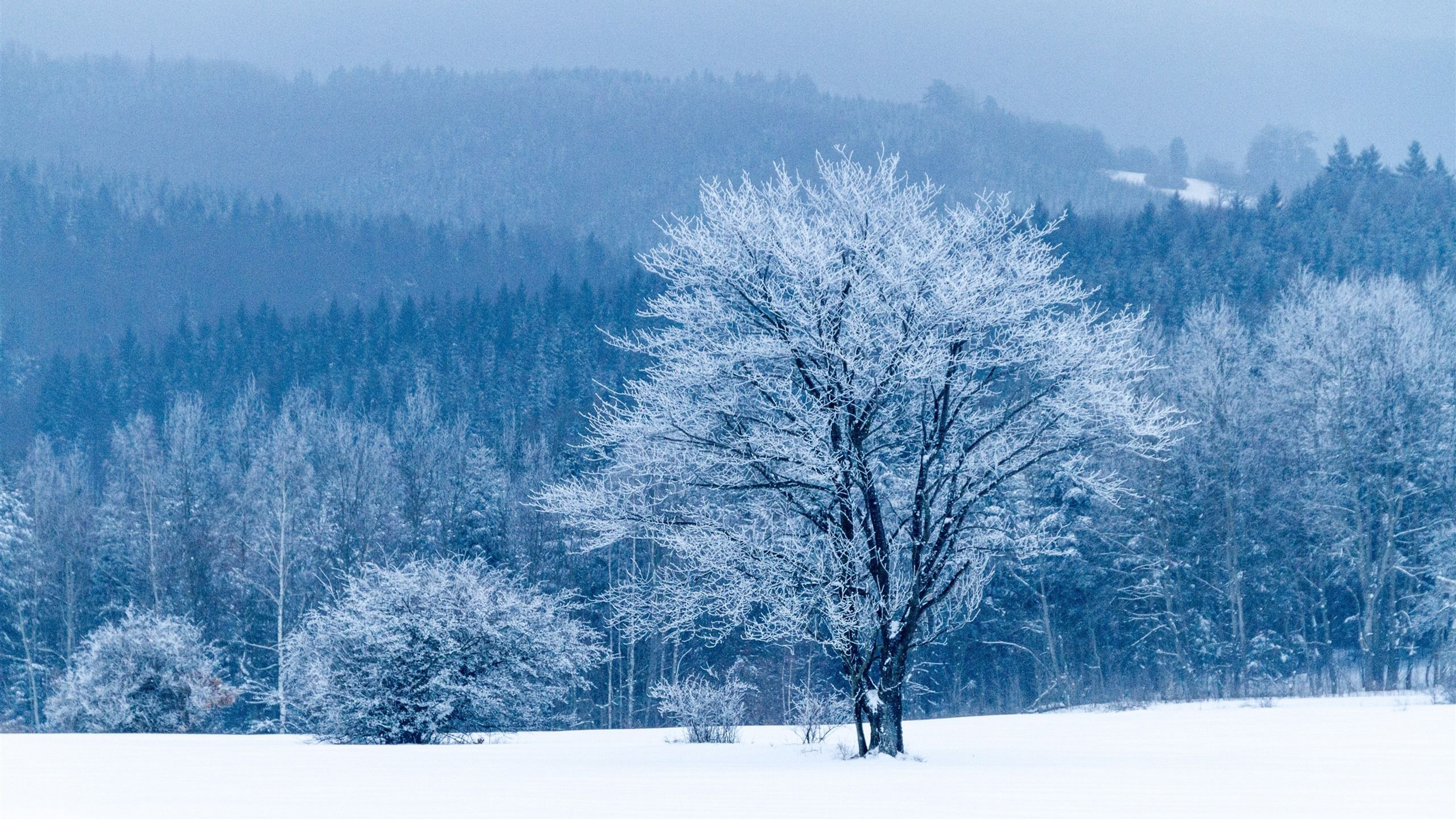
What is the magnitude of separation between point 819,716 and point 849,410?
6.19 meters

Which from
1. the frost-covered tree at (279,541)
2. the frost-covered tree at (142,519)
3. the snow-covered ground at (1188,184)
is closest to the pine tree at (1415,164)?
the snow-covered ground at (1188,184)

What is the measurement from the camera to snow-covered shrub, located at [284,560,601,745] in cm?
2050

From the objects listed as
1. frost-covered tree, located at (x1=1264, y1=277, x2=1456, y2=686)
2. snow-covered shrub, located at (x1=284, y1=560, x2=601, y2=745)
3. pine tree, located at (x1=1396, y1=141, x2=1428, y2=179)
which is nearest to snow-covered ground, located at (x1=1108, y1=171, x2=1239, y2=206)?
pine tree, located at (x1=1396, y1=141, x2=1428, y2=179)

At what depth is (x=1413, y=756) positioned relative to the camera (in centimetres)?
1313

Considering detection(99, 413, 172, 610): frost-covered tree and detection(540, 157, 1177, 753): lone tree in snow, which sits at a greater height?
detection(540, 157, 1177, 753): lone tree in snow

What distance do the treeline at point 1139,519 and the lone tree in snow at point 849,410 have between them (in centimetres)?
1025

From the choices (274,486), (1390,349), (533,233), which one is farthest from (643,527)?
(533,233)

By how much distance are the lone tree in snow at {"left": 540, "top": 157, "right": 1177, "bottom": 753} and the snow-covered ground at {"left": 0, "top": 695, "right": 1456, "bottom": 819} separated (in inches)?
80.6

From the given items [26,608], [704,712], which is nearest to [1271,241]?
[704,712]

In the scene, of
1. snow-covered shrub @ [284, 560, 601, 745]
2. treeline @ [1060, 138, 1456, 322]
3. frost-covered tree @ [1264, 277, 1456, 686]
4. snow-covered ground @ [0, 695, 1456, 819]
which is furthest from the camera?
treeline @ [1060, 138, 1456, 322]

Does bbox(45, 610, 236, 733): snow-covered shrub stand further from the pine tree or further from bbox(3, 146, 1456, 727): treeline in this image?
the pine tree

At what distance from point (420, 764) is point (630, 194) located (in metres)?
159

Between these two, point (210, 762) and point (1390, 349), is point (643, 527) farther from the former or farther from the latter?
point (1390, 349)

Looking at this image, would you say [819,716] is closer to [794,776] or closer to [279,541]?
[794,776]
